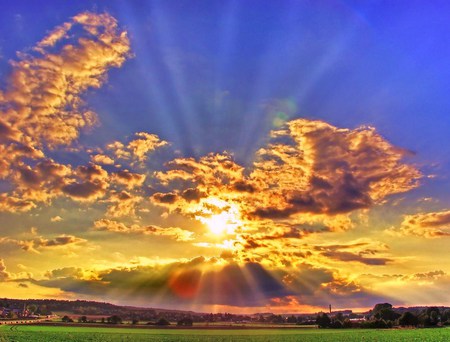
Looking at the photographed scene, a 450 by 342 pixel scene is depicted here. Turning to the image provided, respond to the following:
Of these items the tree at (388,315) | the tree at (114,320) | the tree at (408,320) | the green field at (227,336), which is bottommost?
the green field at (227,336)

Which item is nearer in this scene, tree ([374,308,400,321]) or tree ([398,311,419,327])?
tree ([398,311,419,327])

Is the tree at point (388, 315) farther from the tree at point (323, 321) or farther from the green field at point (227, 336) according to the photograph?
the green field at point (227, 336)

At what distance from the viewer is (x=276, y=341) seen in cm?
7175

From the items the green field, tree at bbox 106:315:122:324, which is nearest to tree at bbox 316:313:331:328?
the green field

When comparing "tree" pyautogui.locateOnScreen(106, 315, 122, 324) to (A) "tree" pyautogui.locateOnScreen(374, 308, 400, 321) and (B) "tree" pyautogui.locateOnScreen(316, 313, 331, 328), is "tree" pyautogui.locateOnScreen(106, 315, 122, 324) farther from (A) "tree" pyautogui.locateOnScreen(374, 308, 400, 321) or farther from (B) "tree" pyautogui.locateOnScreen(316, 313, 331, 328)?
(A) "tree" pyautogui.locateOnScreen(374, 308, 400, 321)

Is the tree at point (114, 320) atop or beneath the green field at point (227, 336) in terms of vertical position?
atop

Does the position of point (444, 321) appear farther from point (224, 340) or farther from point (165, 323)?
point (224, 340)

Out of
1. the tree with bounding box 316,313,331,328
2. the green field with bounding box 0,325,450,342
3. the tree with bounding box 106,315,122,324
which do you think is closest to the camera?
the green field with bounding box 0,325,450,342

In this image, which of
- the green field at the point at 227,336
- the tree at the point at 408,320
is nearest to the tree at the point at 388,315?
the tree at the point at 408,320

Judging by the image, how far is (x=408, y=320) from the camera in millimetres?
141250

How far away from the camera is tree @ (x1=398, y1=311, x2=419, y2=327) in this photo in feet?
462

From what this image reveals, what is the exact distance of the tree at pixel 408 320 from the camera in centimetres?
14075

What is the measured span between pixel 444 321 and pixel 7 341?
464ft

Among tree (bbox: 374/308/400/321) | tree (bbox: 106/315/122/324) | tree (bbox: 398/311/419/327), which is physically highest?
tree (bbox: 374/308/400/321)
